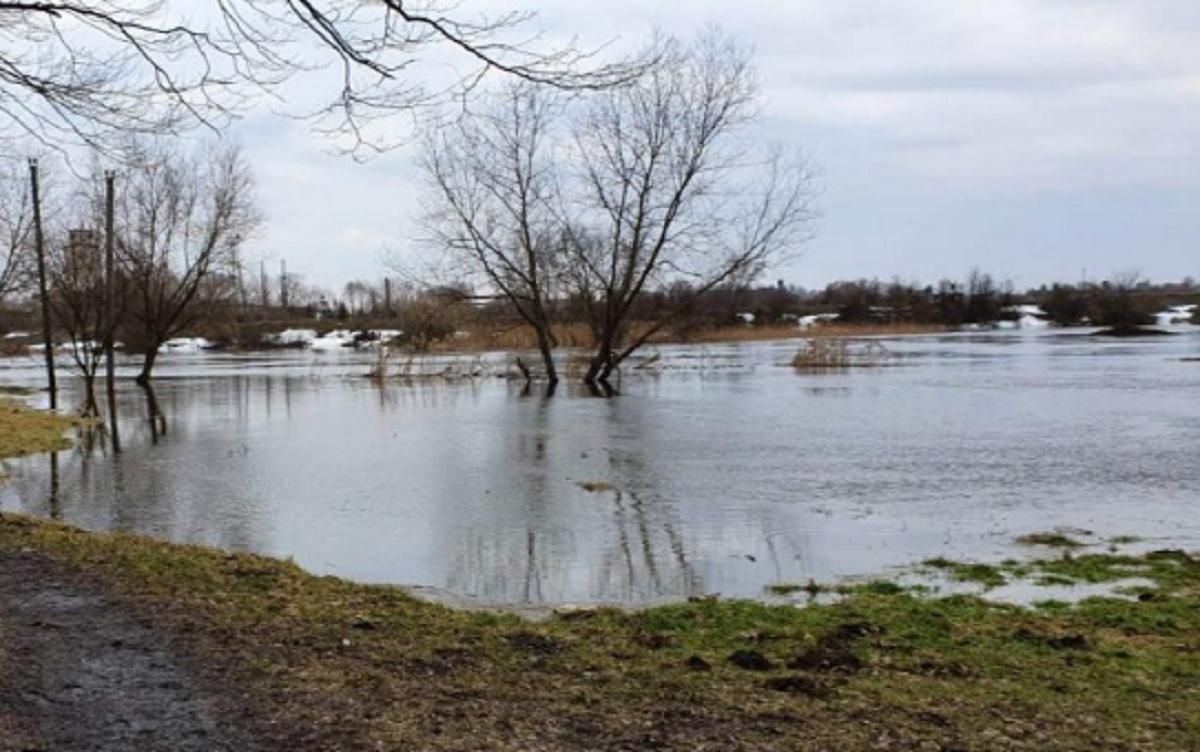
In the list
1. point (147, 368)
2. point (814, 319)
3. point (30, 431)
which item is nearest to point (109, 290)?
point (147, 368)

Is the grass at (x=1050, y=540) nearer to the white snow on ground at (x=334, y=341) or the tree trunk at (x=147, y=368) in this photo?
the tree trunk at (x=147, y=368)

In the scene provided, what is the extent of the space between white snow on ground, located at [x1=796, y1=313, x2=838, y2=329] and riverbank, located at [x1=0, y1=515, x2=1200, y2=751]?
72631 mm

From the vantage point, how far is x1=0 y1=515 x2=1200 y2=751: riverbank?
4.49 m

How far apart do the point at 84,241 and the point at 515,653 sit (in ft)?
91.9

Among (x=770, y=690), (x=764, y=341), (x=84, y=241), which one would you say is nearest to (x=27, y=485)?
(x=770, y=690)

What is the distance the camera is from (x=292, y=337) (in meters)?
85.1

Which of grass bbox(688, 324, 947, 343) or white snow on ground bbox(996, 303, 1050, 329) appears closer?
grass bbox(688, 324, 947, 343)

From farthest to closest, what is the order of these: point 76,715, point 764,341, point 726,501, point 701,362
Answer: point 764,341, point 701,362, point 726,501, point 76,715

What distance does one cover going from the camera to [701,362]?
47.5m

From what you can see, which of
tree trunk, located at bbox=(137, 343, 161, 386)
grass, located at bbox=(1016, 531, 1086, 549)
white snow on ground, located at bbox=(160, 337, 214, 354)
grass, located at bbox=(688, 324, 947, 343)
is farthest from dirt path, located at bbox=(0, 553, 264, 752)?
white snow on ground, located at bbox=(160, 337, 214, 354)

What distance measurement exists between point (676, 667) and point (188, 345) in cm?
8074

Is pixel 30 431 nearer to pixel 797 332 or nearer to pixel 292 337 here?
pixel 797 332

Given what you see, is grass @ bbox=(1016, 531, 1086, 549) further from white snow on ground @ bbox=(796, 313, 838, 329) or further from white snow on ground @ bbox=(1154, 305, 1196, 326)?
white snow on ground @ bbox=(1154, 305, 1196, 326)

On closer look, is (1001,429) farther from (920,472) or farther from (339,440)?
(339,440)
